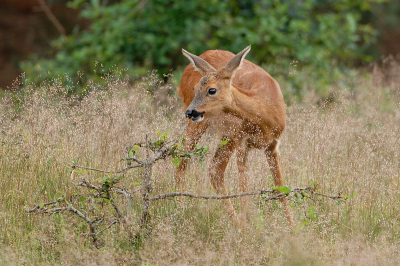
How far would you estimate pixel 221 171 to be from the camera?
5.48 metres

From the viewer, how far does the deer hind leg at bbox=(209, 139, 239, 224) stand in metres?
4.65

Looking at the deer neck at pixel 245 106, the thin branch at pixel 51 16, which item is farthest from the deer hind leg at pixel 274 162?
the thin branch at pixel 51 16

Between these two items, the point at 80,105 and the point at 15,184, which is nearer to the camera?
the point at 15,184

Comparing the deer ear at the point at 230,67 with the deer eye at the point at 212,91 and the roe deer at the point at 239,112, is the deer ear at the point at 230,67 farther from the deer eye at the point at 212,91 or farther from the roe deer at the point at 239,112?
the deer eye at the point at 212,91

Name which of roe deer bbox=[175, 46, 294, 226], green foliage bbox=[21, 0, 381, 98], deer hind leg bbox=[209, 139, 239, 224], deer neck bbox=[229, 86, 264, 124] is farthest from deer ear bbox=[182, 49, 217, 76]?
green foliage bbox=[21, 0, 381, 98]

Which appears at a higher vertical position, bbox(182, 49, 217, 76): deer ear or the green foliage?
the green foliage

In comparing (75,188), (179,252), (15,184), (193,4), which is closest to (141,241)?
(179,252)

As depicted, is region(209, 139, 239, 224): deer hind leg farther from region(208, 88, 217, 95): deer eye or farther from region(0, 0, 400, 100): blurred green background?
region(0, 0, 400, 100): blurred green background

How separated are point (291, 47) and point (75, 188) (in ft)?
18.8

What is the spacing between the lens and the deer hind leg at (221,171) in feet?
15.3

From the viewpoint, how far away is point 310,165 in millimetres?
5367

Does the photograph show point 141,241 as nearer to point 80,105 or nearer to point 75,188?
point 75,188

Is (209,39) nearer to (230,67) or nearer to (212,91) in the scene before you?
(230,67)

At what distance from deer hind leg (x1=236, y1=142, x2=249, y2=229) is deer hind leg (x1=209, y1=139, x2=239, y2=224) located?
2.5 inches
